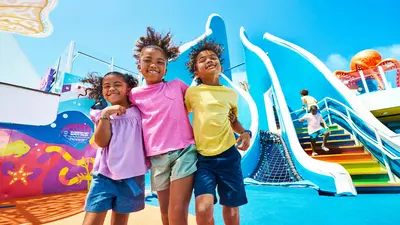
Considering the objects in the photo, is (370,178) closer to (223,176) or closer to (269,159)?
(269,159)

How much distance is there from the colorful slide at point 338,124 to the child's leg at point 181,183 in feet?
13.5

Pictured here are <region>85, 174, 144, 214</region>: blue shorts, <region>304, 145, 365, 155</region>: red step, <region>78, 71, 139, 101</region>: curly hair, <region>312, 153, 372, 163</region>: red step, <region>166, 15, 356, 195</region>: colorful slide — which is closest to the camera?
<region>85, 174, 144, 214</region>: blue shorts

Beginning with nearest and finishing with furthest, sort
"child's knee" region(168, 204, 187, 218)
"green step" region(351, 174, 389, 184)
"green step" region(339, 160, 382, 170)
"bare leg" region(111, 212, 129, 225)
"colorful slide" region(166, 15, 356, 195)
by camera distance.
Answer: "child's knee" region(168, 204, 187, 218), "bare leg" region(111, 212, 129, 225), "colorful slide" region(166, 15, 356, 195), "green step" region(351, 174, 389, 184), "green step" region(339, 160, 382, 170)

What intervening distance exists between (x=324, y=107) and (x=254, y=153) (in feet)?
10.6

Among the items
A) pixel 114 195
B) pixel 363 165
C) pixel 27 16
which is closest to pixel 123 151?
pixel 114 195

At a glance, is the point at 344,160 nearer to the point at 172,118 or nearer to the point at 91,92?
the point at 172,118

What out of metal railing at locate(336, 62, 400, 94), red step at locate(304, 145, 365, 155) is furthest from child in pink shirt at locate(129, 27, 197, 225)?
metal railing at locate(336, 62, 400, 94)

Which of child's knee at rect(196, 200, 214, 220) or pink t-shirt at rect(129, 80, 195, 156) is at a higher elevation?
pink t-shirt at rect(129, 80, 195, 156)

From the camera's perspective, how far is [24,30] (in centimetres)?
359

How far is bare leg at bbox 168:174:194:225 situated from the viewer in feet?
4.11

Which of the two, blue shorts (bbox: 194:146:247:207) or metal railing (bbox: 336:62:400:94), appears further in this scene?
metal railing (bbox: 336:62:400:94)

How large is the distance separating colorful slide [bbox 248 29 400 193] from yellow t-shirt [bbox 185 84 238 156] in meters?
3.89

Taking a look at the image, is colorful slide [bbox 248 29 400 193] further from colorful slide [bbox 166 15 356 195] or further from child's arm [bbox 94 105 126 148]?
child's arm [bbox 94 105 126 148]

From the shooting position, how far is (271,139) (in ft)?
20.6
